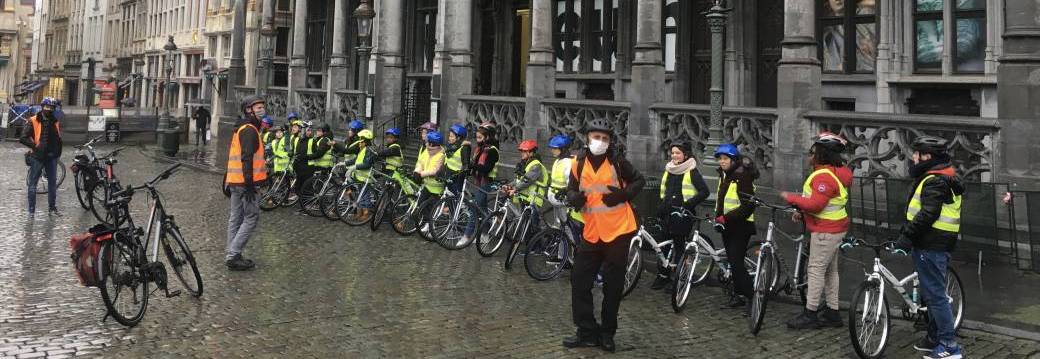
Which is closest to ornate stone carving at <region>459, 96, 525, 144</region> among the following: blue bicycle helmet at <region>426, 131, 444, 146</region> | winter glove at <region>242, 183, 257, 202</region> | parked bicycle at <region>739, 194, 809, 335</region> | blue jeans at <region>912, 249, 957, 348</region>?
blue bicycle helmet at <region>426, 131, 444, 146</region>

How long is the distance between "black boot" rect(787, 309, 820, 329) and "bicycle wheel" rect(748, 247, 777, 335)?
A: 32cm

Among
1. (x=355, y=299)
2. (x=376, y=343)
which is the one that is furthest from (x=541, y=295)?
(x=376, y=343)

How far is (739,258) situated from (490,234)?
3.73 meters

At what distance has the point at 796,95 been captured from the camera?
12.5m

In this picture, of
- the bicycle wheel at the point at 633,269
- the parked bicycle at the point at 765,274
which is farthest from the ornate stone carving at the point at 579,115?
the parked bicycle at the point at 765,274

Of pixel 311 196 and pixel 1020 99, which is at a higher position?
pixel 1020 99

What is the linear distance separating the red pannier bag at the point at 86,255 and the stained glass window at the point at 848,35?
46.3ft

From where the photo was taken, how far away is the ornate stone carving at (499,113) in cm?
1806

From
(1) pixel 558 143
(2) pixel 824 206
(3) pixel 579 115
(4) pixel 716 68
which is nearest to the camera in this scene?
(2) pixel 824 206

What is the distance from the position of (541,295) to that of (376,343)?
2.49m

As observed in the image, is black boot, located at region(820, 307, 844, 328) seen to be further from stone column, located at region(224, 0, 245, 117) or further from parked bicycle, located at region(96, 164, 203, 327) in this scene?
stone column, located at region(224, 0, 245, 117)

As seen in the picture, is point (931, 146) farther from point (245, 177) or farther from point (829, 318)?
point (245, 177)

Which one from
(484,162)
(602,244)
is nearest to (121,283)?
(602,244)

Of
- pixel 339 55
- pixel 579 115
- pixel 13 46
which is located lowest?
pixel 579 115
